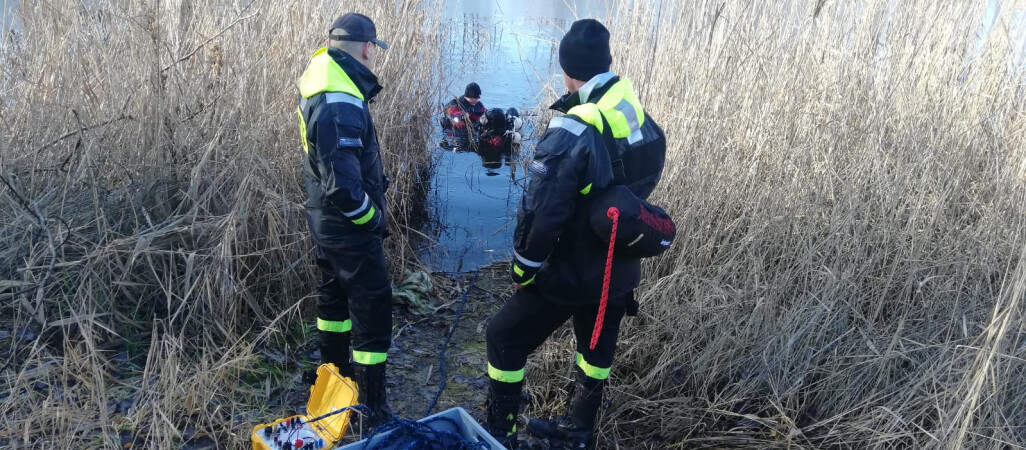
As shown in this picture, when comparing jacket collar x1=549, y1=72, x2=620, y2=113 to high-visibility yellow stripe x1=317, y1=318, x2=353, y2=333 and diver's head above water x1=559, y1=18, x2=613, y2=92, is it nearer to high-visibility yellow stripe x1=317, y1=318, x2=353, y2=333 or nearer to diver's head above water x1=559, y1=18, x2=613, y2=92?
diver's head above water x1=559, y1=18, x2=613, y2=92

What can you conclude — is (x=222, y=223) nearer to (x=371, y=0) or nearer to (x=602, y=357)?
(x=602, y=357)

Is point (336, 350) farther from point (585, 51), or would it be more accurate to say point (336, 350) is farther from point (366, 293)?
point (585, 51)

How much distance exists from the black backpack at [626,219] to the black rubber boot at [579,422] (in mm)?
743

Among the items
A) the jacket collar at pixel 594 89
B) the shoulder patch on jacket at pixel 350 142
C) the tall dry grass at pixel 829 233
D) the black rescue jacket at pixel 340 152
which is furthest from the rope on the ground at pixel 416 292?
the jacket collar at pixel 594 89

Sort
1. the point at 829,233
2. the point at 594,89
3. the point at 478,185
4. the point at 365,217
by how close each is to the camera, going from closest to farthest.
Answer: the point at 594,89 < the point at 365,217 < the point at 829,233 < the point at 478,185

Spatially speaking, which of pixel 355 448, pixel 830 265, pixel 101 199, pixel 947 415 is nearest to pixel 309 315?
pixel 101 199

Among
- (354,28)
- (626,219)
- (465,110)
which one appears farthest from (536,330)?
(465,110)

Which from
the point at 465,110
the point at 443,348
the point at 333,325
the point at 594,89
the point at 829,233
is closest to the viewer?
the point at 594,89

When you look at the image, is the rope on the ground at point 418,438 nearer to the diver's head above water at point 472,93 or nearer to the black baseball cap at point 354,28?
the black baseball cap at point 354,28

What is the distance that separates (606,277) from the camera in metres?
2.84

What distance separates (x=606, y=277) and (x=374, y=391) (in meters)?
1.33

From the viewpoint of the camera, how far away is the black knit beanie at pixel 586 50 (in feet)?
9.05

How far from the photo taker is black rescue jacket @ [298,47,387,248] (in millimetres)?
3037

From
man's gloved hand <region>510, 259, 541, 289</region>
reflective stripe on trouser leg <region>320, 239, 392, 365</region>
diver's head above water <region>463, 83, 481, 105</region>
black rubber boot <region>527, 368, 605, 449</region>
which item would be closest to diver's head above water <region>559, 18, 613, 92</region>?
man's gloved hand <region>510, 259, 541, 289</region>
